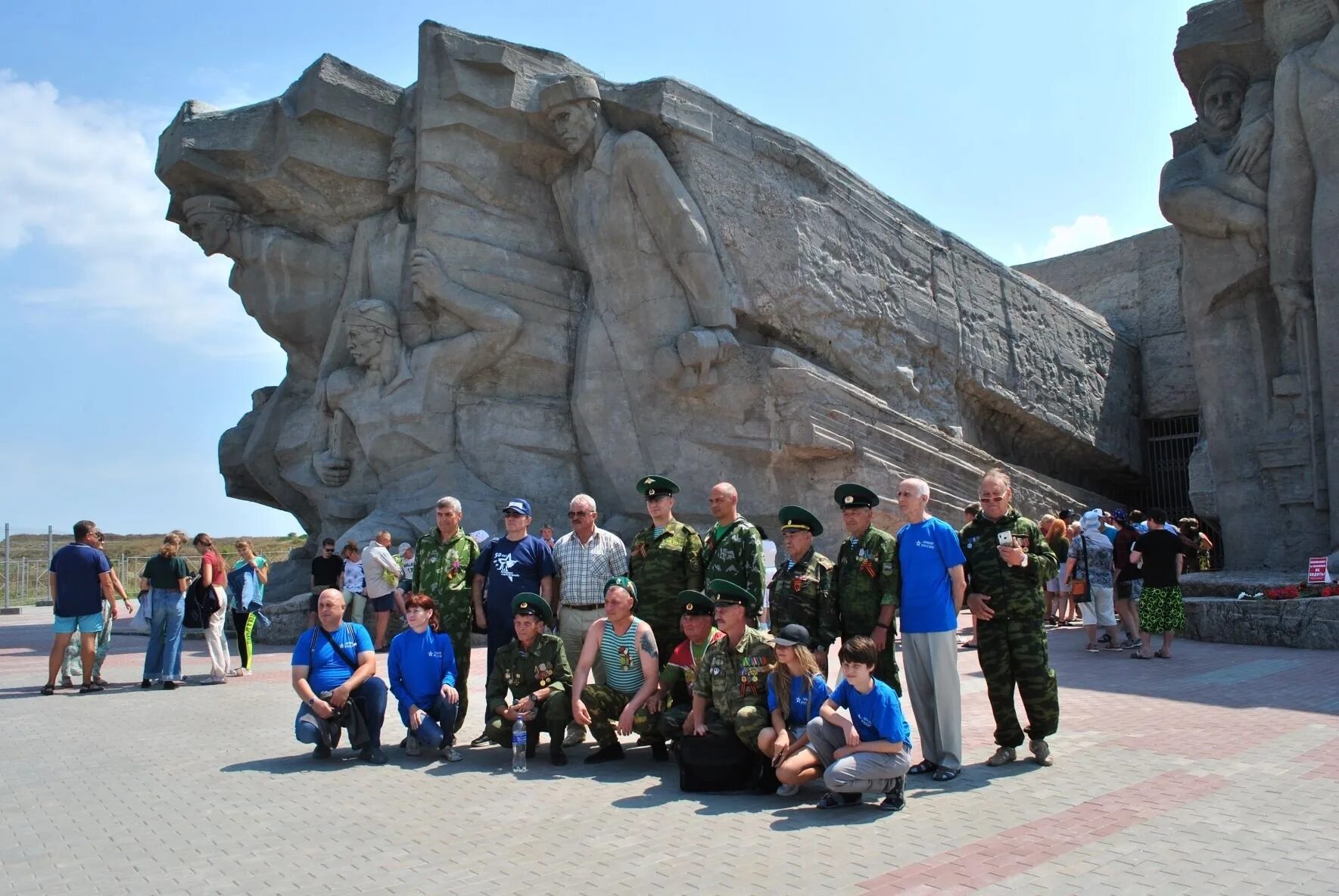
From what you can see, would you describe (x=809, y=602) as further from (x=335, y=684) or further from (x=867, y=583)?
(x=335, y=684)

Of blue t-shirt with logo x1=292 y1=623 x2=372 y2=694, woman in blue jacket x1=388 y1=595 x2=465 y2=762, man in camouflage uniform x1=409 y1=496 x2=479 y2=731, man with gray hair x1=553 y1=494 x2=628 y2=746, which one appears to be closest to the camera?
woman in blue jacket x1=388 y1=595 x2=465 y2=762

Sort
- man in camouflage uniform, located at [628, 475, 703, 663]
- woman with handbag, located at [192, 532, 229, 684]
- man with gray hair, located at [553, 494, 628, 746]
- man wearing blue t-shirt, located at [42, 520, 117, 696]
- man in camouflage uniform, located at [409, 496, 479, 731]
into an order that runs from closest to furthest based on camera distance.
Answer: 1. man in camouflage uniform, located at [628, 475, 703, 663]
2. man with gray hair, located at [553, 494, 628, 746]
3. man in camouflage uniform, located at [409, 496, 479, 731]
4. man wearing blue t-shirt, located at [42, 520, 117, 696]
5. woman with handbag, located at [192, 532, 229, 684]

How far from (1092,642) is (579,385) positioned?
23.1 ft

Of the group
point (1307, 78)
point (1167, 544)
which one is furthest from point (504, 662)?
point (1307, 78)

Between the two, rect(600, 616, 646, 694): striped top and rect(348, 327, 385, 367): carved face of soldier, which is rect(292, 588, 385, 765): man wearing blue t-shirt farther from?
rect(348, 327, 385, 367): carved face of soldier

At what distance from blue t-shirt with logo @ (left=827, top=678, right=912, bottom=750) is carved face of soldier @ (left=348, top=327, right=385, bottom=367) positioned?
1058 centimetres

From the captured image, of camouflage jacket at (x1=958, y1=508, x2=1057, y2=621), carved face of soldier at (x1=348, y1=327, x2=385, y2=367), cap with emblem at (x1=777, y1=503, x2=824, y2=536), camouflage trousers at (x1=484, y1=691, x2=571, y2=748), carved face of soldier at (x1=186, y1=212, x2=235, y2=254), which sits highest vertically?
carved face of soldier at (x1=186, y1=212, x2=235, y2=254)

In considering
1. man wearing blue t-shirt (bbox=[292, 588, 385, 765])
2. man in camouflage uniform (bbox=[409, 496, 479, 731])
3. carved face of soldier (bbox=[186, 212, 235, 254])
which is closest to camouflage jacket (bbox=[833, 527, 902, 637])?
man in camouflage uniform (bbox=[409, 496, 479, 731])

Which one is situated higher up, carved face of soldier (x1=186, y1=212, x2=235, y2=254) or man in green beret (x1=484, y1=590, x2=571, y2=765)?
carved face of soldier (x1=186, y1=212, x2=235, y2=254)

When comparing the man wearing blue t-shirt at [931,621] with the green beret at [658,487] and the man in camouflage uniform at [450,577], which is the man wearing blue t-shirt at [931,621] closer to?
the green beret at [658,487]

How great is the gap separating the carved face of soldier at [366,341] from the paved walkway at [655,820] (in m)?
7.87

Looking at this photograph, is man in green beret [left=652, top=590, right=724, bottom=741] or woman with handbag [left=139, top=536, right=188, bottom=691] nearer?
man in green beret [left=652, top=590, right=724, bottom=741]

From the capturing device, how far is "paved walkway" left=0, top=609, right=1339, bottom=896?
3.59 meters

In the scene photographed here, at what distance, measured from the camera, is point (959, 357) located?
16156 millimetres
